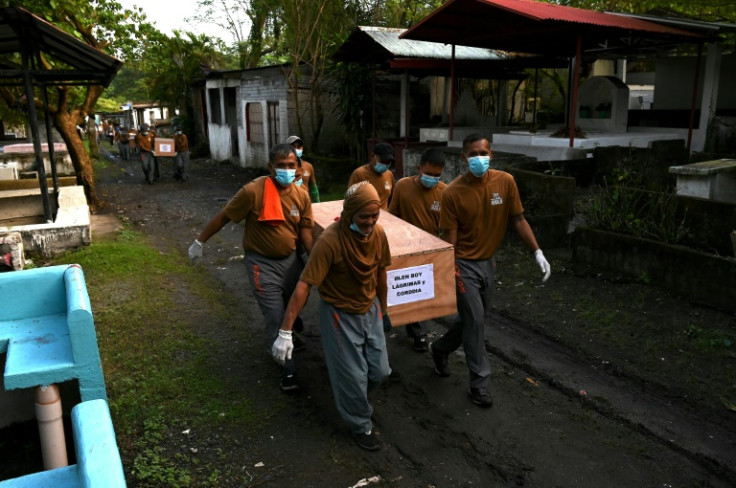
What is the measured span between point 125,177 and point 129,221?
8.74m

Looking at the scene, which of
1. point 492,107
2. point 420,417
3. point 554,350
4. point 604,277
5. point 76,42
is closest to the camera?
point 420,417

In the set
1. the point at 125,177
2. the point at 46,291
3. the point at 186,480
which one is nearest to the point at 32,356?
the point at 46,291

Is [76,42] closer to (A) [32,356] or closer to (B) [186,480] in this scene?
(A) [32,356]

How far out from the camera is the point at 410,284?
4.08 m

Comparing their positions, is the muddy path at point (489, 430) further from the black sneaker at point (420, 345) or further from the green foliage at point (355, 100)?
the green foliage at point (355, 100)

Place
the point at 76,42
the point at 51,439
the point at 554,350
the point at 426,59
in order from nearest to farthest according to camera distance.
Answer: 1. the point at 51,439
2. the point at 554,350
3. the point at 76,42
4. the point at 426,59

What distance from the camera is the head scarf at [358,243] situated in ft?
11.6

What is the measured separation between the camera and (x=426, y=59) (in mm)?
13508

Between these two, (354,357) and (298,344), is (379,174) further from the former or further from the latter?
(354,357)

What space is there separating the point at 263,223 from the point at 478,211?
1.67 metres

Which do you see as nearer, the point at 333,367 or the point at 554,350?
the point at 333,367

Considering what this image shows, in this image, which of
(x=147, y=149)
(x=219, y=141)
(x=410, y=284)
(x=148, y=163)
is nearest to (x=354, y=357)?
(x=410, y=284)

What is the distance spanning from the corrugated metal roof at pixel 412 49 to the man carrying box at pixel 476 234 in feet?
28.3

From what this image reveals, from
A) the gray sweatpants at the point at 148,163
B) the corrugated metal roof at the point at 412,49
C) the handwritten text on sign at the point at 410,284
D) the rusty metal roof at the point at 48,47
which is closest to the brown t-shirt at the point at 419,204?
the handwritten text on sign at the point at 410,284
